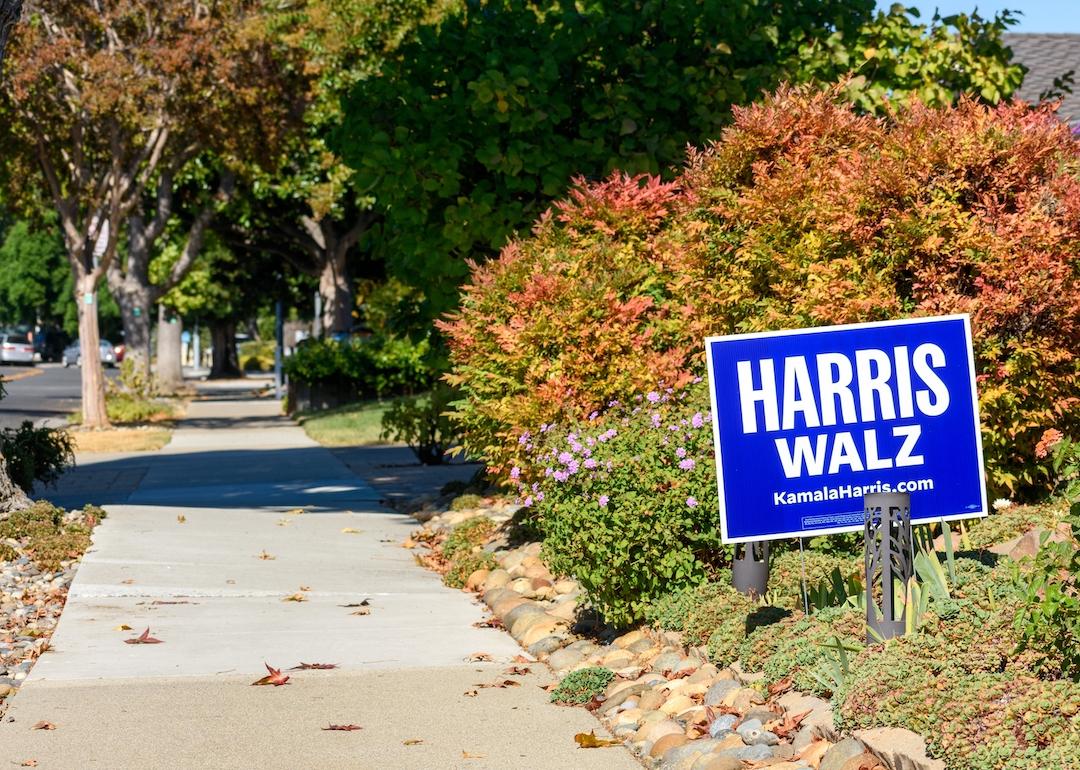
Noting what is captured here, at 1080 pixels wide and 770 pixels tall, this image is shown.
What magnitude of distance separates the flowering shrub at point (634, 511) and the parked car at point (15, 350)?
74.6 meters

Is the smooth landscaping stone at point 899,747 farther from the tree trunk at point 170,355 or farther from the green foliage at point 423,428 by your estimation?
the tree trunk at point 170,355

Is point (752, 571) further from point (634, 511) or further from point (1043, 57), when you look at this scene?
point (1043, 57)

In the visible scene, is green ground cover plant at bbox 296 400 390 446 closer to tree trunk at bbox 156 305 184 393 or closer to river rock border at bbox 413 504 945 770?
river rock border at bbox 413 504 945 770

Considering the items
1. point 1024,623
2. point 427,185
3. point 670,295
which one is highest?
point 427,185

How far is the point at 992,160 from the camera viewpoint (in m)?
7.98

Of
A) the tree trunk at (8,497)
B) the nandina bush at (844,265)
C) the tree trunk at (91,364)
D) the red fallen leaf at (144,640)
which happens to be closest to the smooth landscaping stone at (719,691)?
the nandina bush at (844,265)

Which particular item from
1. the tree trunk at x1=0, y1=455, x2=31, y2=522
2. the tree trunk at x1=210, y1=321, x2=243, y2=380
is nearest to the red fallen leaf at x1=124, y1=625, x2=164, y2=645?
the tree trunk at x1=0, y1=455, x2=31, y2=522

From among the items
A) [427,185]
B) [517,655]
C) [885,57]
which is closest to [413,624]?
[517,655]

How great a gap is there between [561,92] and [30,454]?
5.74 metres

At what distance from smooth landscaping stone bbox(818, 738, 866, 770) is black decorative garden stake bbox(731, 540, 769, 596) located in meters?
1.95

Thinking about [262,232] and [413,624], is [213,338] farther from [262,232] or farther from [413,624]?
[413,624]

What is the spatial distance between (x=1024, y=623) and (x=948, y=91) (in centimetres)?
1042

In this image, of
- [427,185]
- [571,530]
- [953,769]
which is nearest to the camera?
[953,769]

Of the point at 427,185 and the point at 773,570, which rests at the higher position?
the point at 427,185
